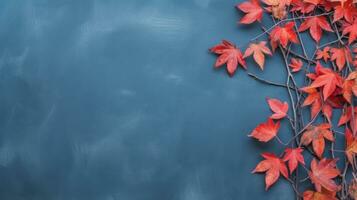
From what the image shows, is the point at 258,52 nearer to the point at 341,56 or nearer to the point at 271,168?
the point at 341,56

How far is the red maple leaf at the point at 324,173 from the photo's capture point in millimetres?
1804

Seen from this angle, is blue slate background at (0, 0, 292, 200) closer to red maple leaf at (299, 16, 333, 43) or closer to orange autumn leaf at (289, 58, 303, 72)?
orange autumn leaf at (289, 58, 303, 72)

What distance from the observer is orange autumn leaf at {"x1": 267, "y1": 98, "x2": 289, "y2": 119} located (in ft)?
6.06

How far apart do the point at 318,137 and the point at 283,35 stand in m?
0.39

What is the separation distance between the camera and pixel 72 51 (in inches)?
76.4

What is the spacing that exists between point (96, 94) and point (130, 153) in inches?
9.7

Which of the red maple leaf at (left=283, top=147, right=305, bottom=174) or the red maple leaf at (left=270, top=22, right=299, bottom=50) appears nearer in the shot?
the red maple leaf at (left=283, top=147, right=305, bottom=174)

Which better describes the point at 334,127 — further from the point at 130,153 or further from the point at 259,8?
the point at 130,153

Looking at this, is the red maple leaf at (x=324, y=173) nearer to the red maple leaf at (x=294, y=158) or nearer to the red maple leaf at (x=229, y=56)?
the red maple leaf at (x=294, y=158)

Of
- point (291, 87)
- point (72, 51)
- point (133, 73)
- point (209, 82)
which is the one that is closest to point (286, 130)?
point (291, 87)

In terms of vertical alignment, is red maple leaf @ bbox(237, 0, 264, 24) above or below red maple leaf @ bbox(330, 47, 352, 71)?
above

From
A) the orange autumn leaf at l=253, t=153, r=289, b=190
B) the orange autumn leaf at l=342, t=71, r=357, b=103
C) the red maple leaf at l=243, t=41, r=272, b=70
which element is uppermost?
the red maple leaf at l=243, t=41, r=272, b=70

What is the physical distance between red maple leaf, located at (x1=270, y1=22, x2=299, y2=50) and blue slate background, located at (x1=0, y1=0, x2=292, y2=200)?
0.22 feet

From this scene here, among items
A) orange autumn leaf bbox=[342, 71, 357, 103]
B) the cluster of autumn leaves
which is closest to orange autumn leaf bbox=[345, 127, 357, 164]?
the cluster of autumn leaves
